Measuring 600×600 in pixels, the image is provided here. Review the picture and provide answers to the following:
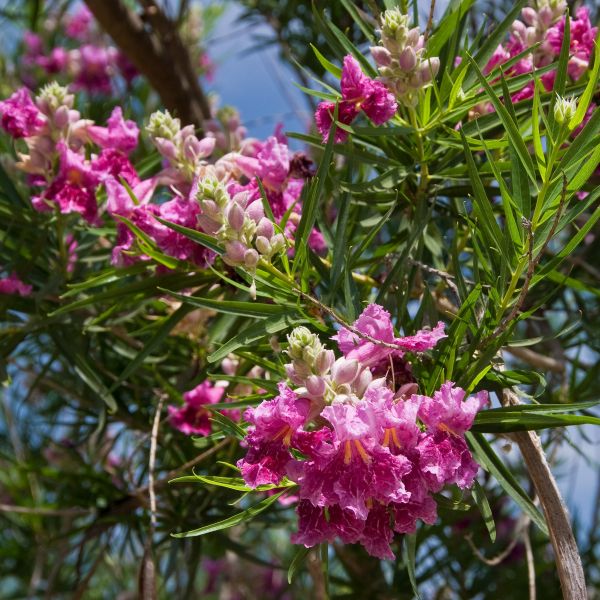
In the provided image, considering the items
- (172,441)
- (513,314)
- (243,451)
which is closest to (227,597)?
(172,441)

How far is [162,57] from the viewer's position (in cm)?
221

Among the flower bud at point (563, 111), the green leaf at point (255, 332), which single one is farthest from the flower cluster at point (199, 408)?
the flower bud at point (563, 111)

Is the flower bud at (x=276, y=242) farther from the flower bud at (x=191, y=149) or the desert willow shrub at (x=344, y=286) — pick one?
the flower bud at (x=191, y=149)

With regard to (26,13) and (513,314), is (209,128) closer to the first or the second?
(513,314)

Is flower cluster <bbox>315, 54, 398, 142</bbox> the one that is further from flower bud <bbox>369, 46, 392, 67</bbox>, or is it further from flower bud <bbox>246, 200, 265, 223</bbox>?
flower bud <bbox>246, 200, 265, 223</bbox>

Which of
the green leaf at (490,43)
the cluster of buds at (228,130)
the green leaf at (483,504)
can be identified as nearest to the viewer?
the green leaf at (483,504)

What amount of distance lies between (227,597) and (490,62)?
205cm

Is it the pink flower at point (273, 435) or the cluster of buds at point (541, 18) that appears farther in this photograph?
the cluster of buds at point (541, 18)

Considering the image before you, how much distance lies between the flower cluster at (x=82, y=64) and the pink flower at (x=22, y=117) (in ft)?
5.48

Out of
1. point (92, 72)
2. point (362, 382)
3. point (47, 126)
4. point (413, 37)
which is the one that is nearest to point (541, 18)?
point (413, 37)

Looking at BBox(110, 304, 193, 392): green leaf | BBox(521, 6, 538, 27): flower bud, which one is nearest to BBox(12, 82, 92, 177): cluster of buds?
BBox(110, 304, 193, 392): green leaf

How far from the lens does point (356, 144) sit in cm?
122

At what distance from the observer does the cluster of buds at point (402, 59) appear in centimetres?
102

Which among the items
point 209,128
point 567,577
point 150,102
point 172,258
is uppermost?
point 150,102
